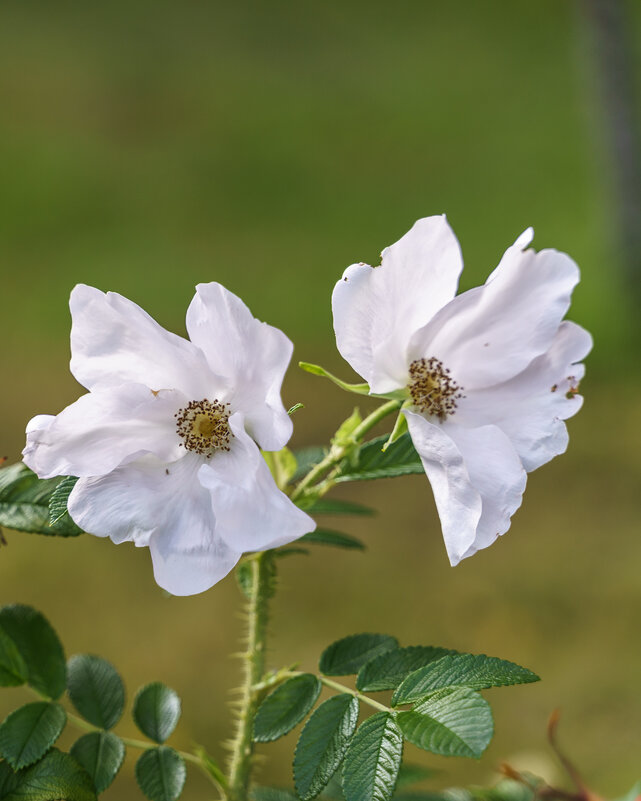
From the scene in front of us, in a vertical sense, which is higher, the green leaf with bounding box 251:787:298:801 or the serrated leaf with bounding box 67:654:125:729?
the serrated leaf with bounding box 67:654:125:729

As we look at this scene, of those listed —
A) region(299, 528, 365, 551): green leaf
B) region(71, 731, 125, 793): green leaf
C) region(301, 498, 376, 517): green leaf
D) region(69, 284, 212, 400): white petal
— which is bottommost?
region(71, 731, 125, 793): green leaf

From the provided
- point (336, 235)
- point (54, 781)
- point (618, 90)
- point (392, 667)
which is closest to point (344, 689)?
point (392, 667)

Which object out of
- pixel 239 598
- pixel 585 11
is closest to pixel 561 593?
pixel 239 598

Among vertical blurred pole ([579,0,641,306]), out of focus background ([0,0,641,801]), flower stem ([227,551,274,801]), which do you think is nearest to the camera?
flower stem ([227,551,274,801])

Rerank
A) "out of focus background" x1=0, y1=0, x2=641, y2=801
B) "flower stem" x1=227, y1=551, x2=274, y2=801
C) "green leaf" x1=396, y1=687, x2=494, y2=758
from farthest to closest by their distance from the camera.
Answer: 1. "out of focus background" x1=0, y1=0, x2=641, y2=801
2. "flower stem" x1=227, y1=551, x2=274, y2=801
3. "green leaf" x1=396, y1=687, x2=494, y2=758

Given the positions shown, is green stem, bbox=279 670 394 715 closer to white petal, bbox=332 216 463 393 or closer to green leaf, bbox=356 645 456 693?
green leaf, bbox=356 645 456 693

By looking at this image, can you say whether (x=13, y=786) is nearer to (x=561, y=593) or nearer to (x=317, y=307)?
(x=561, y=593)

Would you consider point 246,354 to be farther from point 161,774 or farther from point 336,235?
point 336,235

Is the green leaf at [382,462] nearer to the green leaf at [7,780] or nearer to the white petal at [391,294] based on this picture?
the white petal at [391,294]

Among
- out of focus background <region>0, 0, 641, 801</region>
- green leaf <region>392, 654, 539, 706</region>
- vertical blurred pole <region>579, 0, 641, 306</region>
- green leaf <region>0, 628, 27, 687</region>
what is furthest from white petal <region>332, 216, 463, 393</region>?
vertical blurred pole <region>579, 0, 641, 306</region>
